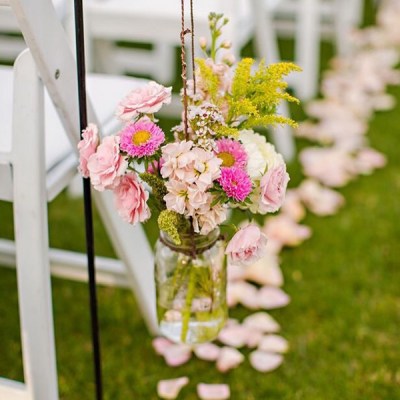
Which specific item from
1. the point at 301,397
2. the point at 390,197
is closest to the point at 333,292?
the point at 301,397

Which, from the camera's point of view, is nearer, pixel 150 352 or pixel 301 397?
pixel 301 397

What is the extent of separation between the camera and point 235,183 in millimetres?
1188

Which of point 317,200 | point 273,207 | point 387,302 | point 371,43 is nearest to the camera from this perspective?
point 273,207

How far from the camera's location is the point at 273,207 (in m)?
1.22

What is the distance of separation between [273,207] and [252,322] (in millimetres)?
855

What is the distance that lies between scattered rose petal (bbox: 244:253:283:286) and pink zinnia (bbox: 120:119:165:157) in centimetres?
102

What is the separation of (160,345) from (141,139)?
869mm

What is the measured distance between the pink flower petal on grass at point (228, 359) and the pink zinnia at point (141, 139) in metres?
0.83

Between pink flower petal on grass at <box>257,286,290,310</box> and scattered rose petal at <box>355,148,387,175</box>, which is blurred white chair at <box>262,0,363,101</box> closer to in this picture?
scattered rose petal at <box>355,148,387,175</box>

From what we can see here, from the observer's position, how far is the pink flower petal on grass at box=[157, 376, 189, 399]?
5.83 ft

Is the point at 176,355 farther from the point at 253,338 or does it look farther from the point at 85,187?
the point at 85,187

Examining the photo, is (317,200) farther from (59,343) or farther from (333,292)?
(59,343)

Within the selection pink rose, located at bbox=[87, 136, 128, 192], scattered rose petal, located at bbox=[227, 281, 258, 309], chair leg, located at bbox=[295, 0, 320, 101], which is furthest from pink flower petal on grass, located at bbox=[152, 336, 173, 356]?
chair leg, located at bbox=[295, 0, 320, 101]

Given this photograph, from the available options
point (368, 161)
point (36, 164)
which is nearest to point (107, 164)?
point (36, 164)
